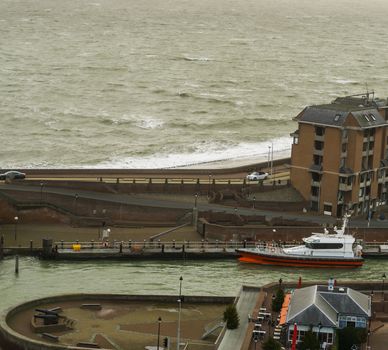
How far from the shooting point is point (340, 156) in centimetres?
9556

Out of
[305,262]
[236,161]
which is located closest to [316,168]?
[305,262]

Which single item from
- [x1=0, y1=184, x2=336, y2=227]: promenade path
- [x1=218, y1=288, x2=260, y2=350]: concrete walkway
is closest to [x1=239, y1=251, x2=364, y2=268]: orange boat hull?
[x1=0, y1=184, x2=336, y2=227]: promenade path

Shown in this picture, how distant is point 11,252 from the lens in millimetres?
86438

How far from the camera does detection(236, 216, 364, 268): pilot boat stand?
8619cm

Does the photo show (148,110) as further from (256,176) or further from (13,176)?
(13,176)

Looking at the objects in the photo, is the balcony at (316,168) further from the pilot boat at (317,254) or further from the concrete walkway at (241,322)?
the concrete walkway at (241,322)

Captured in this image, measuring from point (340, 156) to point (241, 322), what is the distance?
1191 inches

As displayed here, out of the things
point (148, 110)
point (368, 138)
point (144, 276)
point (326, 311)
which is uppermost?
point (368, 138)

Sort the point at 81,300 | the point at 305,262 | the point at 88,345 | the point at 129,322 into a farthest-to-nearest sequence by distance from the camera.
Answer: the point at 305,262 → the point at 81,300 → the point at 129,322 → the point at 88,345

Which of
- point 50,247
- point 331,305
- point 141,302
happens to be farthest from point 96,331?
point 50,247

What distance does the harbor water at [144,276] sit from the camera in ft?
258

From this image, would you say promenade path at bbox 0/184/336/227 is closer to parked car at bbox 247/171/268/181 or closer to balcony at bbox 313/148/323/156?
balcony at bbox 313/148/323/156

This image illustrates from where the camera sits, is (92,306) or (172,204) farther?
(172,204)

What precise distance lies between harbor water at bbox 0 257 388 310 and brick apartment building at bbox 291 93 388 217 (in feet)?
27.8
